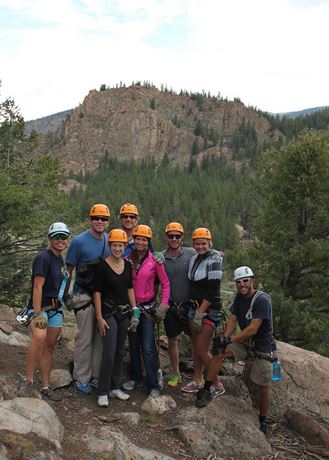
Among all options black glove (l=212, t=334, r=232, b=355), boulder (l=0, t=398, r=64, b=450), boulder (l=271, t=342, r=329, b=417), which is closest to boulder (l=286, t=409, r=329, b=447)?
boulder (l=271, t=342, r=329, b=417)

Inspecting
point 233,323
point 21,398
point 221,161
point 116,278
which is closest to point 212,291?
point 233,323

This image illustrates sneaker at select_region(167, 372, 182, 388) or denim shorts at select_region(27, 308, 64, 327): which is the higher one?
denim shorts at select_region(27, 308, 64, 327)

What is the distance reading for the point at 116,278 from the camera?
6.02 metres

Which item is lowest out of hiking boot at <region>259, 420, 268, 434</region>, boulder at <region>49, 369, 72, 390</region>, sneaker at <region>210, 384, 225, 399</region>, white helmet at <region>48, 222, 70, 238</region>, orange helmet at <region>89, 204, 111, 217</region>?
hiking boot at <region>259, 420, 268, 434</region>

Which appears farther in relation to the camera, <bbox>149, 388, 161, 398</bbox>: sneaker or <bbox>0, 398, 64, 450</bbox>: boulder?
<bbox>149, 388, 161, 398</bbox>: sneaker

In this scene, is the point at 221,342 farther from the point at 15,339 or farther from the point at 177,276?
the point at 15,339

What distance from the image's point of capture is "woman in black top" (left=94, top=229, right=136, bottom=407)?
5961 millimetres

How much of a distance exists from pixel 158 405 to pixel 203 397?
68 cm

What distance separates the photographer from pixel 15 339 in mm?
8609

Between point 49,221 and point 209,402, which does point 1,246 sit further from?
point 209,402

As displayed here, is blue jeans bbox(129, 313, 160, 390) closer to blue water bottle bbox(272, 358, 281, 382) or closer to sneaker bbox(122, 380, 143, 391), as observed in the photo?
sneaker bbox(122, 380, 143, 391)

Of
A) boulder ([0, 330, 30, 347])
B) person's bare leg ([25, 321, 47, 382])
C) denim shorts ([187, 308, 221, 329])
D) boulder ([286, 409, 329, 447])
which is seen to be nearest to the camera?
person's bare leg ([25, 321, 47, 382])

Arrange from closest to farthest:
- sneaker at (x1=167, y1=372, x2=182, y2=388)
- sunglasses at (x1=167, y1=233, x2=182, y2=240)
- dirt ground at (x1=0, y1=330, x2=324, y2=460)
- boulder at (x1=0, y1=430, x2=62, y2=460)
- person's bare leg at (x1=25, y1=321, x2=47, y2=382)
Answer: boulder at (x1=0, y1=430, x2=62, y2=460) → dirt ground at (x1=0, y1=330, x2=324, y2=460) → person's bare leg at (x1=25, y1=321, x2=47, y2=382) → sunglasses at (x1=167, y1=233, x2=182, y2=240) → sneaker at (x1=167, y1=372, x2=182, y2=388)

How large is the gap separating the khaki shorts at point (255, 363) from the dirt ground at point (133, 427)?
95cm
